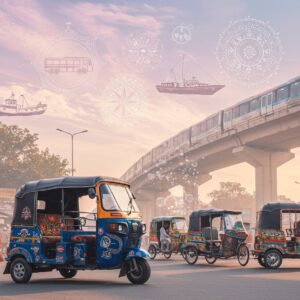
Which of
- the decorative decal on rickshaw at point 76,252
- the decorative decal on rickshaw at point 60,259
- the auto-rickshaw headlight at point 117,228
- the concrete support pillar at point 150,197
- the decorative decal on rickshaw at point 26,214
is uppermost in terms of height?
the concrete support pillar at point 150,197

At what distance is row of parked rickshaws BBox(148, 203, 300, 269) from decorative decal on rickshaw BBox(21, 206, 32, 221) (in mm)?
9394

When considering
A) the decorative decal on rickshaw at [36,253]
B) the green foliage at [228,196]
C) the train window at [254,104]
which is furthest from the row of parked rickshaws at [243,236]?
the green foliage at [228,196]

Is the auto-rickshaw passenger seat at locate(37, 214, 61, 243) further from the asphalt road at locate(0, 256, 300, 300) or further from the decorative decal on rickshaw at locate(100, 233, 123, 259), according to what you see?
the decorative decal on rickshaw at locate(100, 233, 123, 259)

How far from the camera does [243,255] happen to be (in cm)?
2341

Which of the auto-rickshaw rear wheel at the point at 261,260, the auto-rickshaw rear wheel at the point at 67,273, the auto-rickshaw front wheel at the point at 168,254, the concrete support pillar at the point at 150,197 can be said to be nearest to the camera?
the auto-rickshaw rear wheel at the point at 67,273

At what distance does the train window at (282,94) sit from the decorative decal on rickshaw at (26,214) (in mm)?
30936

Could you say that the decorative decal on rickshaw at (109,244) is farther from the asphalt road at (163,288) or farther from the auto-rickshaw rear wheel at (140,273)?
the asphalt road at (163,288)

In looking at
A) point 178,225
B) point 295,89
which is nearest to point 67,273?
point 178,225

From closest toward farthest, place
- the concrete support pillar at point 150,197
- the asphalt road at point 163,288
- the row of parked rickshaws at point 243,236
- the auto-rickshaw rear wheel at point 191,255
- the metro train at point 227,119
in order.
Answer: the asphalt road at point 163,288 → the row of parked rickshaws at point 243,236 → the auto-rickshaw rear wheel at point 191,255 → the metro train at point 227,119 → the concrete support pillar at point 150,197

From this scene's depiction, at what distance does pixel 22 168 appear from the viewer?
336 ft

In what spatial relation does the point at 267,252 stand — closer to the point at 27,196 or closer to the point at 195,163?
the point at 27,196

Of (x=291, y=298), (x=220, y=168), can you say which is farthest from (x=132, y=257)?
(x=220, y=168)

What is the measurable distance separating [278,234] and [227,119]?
33.4 metres

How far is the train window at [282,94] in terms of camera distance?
43769 mm
